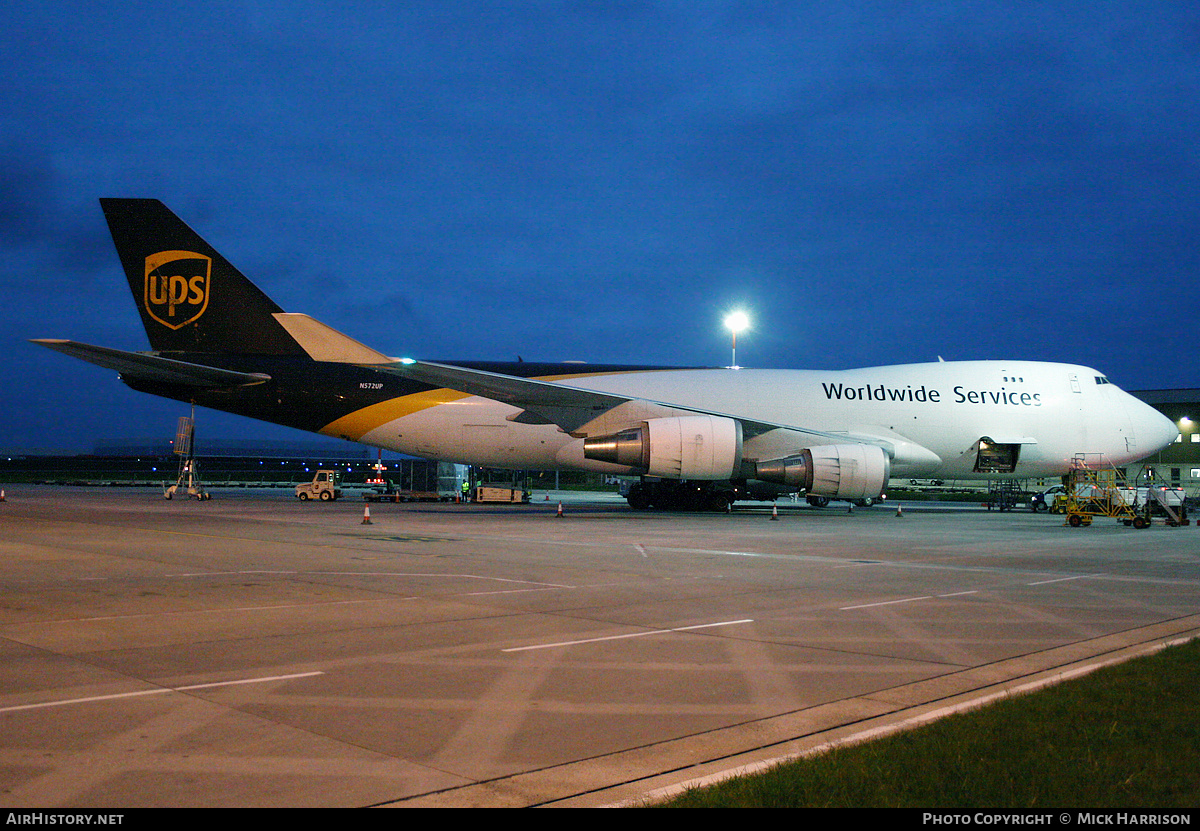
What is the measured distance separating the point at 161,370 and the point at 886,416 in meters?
21.0

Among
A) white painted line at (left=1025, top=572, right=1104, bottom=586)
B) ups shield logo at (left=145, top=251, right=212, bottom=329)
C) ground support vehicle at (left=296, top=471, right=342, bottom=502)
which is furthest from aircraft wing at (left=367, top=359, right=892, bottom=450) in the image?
ground support vehicle at (left=296, top=471, right=342, bottom=502)

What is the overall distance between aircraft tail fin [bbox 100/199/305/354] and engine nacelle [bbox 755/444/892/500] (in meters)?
14.8

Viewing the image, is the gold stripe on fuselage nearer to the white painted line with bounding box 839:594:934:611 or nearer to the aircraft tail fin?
the aircraft tail fin

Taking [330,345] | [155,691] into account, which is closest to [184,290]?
[330,345]

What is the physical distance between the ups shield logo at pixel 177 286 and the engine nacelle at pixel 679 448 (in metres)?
12.5

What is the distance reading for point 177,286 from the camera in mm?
24859

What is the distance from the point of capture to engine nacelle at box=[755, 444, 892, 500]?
22.9 meters

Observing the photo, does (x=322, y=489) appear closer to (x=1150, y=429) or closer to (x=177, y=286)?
(x=177, y=286)

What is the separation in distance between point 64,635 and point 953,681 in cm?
673

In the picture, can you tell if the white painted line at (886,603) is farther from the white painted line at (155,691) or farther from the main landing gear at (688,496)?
the main landing gear at (688,496)

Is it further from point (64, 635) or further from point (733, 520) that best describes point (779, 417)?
point (64, 635)

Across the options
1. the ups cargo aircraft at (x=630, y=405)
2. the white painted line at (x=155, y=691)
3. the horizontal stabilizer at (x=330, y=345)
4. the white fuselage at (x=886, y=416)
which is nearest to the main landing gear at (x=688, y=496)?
the ups cargo aircraft at (x=630, y=405)

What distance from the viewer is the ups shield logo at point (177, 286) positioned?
976 inches

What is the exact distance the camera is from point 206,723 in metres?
4.49
